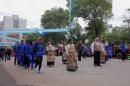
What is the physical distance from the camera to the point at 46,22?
103062 millimetres

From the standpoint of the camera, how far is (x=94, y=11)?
78688 mm

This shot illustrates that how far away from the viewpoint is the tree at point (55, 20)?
100 meters

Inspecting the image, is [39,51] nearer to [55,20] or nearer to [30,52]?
[30,52]

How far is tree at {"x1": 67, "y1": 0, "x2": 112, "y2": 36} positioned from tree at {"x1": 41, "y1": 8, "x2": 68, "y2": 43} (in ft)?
67.6

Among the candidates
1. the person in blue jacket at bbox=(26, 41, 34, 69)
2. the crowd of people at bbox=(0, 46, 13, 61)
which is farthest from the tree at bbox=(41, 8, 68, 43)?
the person in blue jacket at bbox=(26, 41, 34, 69)

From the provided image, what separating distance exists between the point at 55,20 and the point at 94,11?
26.6 metres

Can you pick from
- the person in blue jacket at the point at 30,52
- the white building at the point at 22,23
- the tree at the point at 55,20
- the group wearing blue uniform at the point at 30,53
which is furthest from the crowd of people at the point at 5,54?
the white building at the point at 22,23

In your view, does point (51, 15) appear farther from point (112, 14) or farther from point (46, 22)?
point (112, 14)

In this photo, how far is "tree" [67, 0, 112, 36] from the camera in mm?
78312

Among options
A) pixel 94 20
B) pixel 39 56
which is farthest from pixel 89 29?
pixel 39 56

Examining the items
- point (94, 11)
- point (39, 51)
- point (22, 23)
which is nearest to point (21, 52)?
point (39, 51)

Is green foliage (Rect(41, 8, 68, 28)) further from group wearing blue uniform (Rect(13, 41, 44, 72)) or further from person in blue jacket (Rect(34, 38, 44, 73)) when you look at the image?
person in blue jacket (Rect(34, 38, 44, 73))

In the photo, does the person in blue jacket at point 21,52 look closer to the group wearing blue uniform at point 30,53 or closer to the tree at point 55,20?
the group wearing blue uniform at point 30,53

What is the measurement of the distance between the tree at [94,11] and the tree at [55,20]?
2060 centimetres
